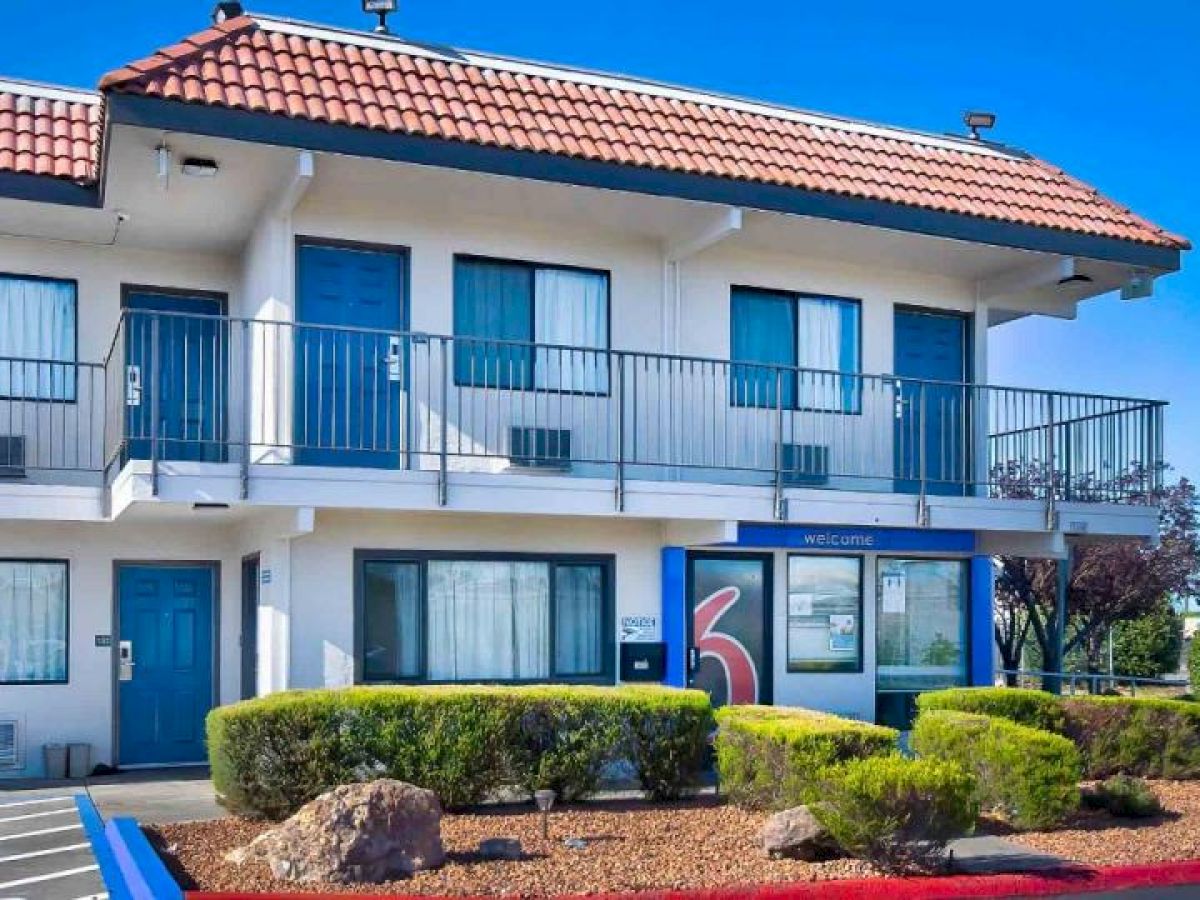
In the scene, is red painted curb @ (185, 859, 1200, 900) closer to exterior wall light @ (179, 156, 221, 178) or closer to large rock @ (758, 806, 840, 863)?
large rock @ (758, 806, 840, 863)

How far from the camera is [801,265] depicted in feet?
57.1

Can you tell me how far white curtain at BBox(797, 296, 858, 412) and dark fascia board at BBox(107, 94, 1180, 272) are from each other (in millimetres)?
1736

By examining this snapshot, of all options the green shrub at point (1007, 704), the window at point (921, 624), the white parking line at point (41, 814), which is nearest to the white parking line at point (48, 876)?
the white parking line at point (41, 814)

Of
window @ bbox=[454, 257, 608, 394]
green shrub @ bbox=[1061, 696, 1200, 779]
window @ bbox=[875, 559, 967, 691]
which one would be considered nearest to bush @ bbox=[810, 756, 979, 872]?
green shrub @ bbox=[1061, 696, 1200, 779]

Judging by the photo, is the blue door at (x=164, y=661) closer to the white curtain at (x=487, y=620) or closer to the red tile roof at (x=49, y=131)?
the white curtain at (x=487, y=620)

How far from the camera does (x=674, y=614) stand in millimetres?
16047

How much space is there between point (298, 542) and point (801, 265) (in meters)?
6.89

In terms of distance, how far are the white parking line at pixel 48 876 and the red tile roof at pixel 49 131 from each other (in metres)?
7.12

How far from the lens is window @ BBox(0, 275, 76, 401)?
15.6m

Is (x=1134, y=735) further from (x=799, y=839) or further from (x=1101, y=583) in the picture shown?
→ (x=1101, y=583)

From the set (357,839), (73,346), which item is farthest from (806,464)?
(357,839)

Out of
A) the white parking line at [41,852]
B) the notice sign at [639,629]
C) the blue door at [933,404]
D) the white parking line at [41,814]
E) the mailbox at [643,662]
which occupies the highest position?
the blue door at [933,404]

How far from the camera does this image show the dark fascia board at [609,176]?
12891 millimetres

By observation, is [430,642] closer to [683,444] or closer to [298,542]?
[298,542]
